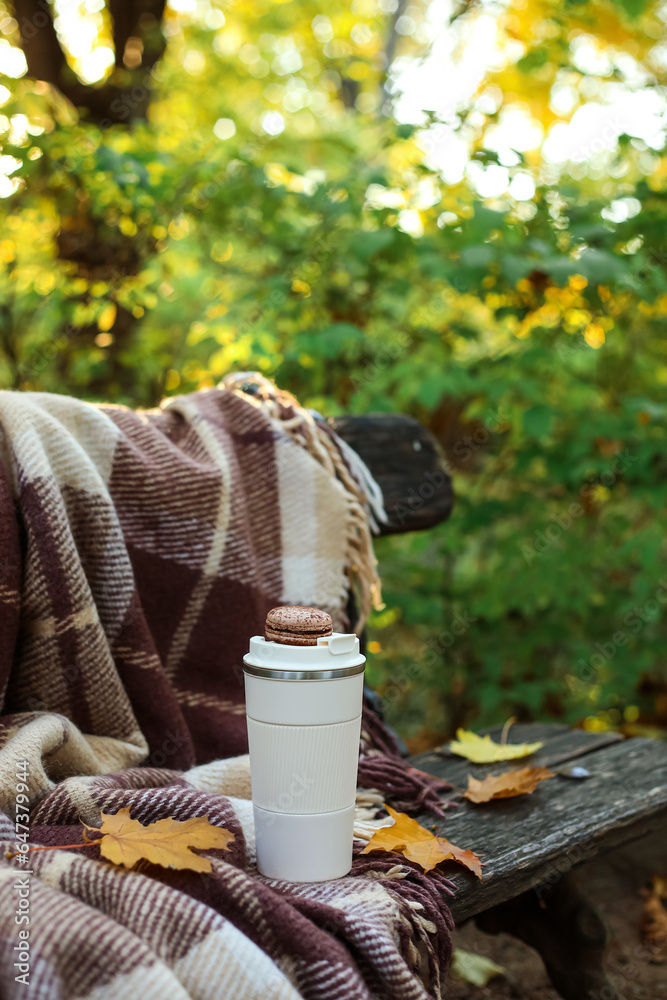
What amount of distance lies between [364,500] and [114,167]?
113cm

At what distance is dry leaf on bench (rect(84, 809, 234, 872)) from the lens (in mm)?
799

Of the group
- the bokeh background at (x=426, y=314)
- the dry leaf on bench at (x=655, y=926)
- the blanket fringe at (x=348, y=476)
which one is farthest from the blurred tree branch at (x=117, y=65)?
the dry leaf on bench at (x=655, y=926)

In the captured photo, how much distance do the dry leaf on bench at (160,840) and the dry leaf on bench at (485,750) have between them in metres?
0.74

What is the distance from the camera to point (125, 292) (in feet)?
7.81

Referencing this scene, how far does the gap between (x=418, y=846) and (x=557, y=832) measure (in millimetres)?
267

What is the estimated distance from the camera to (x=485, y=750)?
153 cm

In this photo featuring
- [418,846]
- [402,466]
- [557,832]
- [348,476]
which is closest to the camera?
[418,846]

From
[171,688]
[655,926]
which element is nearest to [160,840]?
[171,688]

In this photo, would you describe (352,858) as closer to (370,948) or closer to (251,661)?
(370,948)

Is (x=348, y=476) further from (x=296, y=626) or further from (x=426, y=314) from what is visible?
(x=426, y=314)

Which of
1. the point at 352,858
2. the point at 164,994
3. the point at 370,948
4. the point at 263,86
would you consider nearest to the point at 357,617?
the point at 352,858

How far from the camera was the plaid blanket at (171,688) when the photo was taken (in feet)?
2.34

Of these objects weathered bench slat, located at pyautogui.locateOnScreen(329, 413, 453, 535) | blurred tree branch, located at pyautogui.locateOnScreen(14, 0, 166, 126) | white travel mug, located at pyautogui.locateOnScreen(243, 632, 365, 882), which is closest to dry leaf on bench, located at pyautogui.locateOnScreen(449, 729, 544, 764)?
weathered bench slat, located at pyautogui.locateOnScreen(329, 413, 453, 535)

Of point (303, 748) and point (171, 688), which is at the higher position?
point (303, 748)
